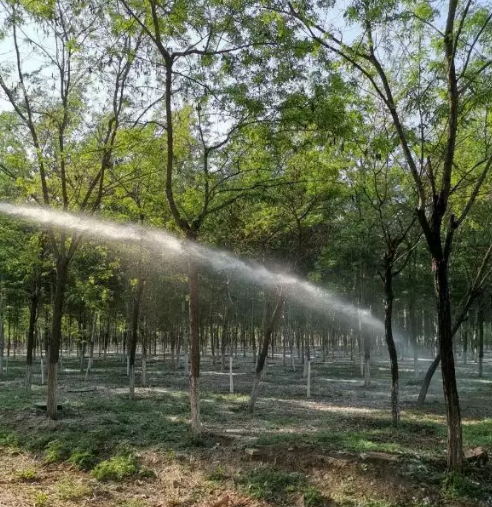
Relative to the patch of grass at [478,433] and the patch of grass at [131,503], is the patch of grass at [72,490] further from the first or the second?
the patch of grass at [478,433]

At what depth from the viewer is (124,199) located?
49.9ft

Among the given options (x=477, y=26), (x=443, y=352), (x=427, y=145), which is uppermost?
(x=477, y=26)

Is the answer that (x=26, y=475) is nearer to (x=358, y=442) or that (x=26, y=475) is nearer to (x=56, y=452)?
(x=56, y=452)

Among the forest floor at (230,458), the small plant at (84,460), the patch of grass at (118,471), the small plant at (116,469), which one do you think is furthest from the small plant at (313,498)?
the small plant at (84,460)

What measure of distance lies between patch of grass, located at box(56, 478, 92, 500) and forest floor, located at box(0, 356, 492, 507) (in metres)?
0.02

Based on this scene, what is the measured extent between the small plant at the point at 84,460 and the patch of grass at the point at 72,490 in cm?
Result: 73

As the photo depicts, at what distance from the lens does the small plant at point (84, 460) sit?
8744 mm

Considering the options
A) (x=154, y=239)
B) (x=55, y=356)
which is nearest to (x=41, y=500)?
(x=55, y=356)

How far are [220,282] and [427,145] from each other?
19.5 m

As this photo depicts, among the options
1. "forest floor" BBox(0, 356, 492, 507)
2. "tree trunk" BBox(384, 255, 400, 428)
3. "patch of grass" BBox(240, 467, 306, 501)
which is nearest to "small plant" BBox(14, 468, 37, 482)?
"forest floor" BBox(0, 356, 492, 507)

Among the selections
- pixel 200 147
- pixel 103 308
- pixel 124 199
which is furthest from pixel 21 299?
pixel 200 147

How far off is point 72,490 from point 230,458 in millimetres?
2733

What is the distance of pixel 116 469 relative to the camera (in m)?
8.39

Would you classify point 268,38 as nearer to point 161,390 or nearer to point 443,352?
point 443,352
